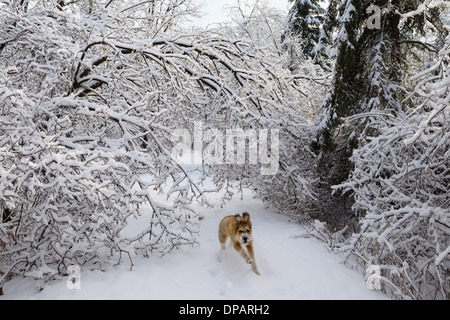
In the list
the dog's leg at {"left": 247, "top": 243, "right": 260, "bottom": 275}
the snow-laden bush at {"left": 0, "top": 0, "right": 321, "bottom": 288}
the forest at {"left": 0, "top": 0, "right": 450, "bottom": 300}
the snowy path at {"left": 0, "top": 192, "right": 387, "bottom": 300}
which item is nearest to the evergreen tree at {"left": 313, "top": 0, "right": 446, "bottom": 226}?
the forest at {"left": 0, "top": 0, "right": 450, "bottom": 300}

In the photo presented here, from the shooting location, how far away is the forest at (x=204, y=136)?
13.5 ft

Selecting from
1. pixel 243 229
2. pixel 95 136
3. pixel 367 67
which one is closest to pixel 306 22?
pixel 367 67

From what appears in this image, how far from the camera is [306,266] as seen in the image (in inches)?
210

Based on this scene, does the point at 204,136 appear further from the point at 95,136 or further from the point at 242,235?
the point at 242,235

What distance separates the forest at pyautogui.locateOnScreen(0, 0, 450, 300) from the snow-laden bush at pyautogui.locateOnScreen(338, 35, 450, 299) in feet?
0.12

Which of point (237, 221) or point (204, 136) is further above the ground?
point (204, 136)

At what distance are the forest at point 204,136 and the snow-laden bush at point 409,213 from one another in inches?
1.5

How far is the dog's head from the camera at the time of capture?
5.03 meters

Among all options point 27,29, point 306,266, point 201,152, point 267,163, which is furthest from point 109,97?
point 306,266

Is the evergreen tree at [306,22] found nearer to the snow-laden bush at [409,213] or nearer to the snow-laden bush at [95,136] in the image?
the snow-laden bush at [95,136]

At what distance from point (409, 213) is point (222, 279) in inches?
121

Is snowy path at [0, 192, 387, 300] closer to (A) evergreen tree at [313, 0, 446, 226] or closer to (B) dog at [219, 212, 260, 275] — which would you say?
(B) dog at [219, 212, 260, 275]

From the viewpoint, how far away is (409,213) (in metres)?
4.37
